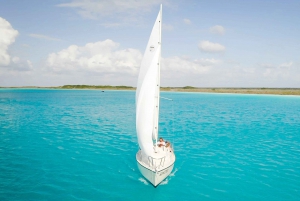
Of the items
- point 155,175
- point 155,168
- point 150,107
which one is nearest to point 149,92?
point 150,107

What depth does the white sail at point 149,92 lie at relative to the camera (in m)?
16.2

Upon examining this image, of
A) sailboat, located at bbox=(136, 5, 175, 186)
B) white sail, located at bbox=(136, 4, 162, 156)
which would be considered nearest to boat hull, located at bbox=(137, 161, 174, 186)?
sailboat, located at bbox=(136, 5, 175, 186)

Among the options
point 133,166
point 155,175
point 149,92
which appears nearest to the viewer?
point 155,175

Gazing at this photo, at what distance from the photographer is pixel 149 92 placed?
53.3 feet

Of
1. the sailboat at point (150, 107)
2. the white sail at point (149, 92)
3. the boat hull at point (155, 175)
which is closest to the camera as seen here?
the boat hull at point (155, 175)

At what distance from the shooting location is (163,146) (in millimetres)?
19062

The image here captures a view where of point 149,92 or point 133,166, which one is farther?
point 133,166

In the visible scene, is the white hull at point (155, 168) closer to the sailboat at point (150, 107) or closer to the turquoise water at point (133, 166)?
the sailboat at point (150, 107)

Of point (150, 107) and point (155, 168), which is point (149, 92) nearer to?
point (150, 107)

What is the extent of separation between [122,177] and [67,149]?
10.7 m

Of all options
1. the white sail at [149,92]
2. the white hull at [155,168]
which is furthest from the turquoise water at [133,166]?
the white sail at [149,92]

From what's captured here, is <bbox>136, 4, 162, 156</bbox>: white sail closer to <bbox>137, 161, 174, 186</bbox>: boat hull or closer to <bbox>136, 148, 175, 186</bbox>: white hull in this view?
<bbox>136, 148, 175, 186</bbox>: white hull

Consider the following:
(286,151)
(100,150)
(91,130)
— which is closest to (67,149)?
(100,150)

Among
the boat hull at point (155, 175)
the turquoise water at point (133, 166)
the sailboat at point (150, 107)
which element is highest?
the sailboat at point (150, 107)
